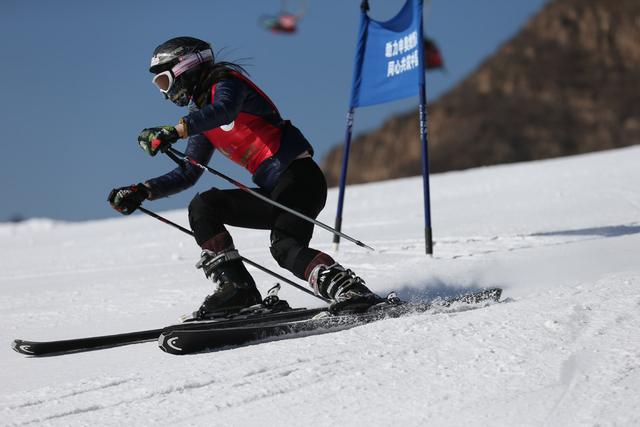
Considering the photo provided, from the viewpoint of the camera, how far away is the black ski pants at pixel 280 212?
5191 millimetres

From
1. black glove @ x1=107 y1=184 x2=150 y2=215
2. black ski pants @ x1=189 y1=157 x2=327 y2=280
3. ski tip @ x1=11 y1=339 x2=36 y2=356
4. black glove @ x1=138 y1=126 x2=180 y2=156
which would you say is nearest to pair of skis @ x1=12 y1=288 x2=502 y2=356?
ski tip @ x1=11 y1=339 x2=36 y2=356

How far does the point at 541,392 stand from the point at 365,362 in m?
0.84

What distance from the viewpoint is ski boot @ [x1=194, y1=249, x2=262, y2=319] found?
5.22 meters

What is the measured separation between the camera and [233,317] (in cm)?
529

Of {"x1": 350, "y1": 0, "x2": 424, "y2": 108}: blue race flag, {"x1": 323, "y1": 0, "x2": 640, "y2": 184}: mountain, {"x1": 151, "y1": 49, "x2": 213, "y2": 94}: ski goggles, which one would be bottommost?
{"x1": 151, "y1": 49, "x2": 213, "y2": 94}: ski goggles

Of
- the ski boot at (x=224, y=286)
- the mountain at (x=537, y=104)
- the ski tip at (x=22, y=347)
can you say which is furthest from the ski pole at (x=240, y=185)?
the mountain at (x=537, y=104)

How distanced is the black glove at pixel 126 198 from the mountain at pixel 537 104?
75050mm

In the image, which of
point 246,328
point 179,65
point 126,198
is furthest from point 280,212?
point 179,65

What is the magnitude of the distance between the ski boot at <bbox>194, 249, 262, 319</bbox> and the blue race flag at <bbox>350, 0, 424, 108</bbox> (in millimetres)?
3672

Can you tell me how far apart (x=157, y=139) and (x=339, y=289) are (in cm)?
126

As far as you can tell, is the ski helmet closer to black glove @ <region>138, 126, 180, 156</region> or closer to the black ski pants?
black glove @ <region>138, 126, 180, 156</region>

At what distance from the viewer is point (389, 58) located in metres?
8.88

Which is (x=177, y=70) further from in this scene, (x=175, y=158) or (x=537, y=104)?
(x=537, y=104)

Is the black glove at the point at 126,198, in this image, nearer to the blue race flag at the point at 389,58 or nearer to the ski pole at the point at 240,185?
the ski pole at the point at 240,185
